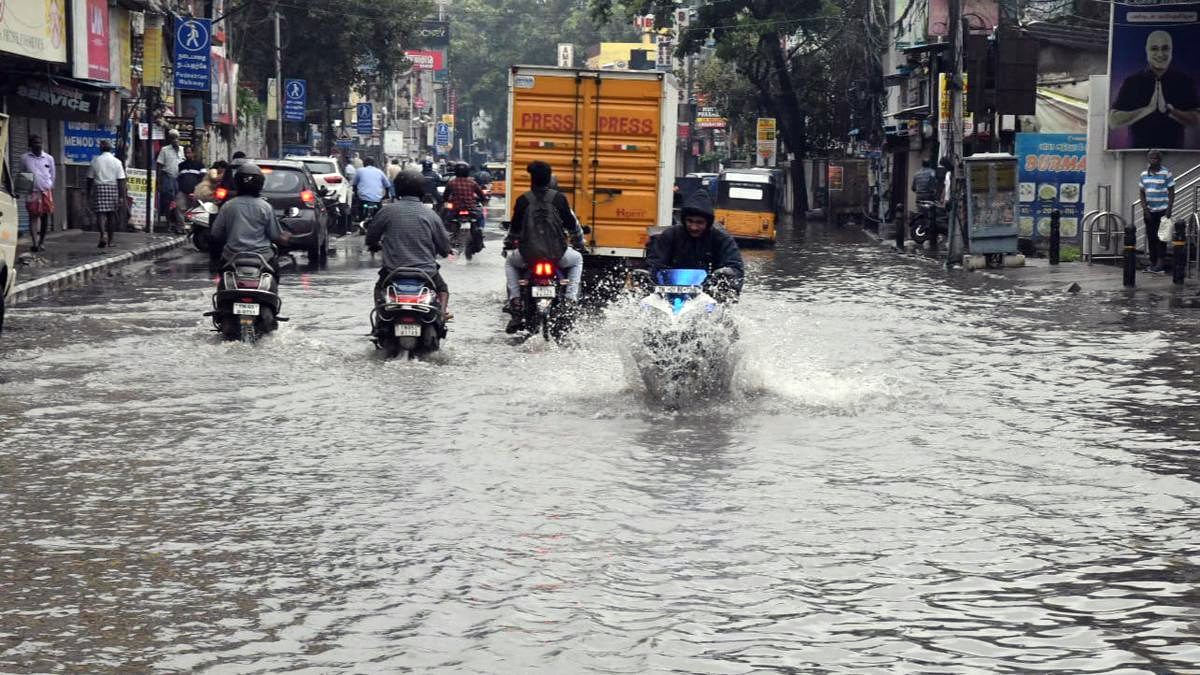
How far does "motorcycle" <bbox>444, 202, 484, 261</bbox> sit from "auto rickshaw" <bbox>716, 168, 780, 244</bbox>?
10554mm

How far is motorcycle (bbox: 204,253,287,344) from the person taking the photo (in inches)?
609

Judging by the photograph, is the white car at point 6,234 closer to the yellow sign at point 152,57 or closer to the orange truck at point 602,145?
the orange truck at point 602,145

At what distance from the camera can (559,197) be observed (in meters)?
16.5

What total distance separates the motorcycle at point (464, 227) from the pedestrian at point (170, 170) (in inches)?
369

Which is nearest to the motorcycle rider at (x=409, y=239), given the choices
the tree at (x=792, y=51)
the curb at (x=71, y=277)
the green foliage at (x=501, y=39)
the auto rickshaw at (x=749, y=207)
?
the curb at (x=71, y=277)

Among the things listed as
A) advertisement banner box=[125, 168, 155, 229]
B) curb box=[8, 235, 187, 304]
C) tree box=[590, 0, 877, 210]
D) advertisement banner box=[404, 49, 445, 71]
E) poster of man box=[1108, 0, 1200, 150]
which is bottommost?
curb box=[8, 235, 187, 304]

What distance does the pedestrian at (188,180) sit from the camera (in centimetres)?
3650

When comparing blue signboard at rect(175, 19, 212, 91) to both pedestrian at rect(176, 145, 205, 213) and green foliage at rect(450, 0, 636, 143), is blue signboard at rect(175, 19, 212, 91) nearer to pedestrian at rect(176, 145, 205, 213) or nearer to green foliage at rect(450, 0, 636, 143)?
pedestrian at rect(176, 145, 205, 213)

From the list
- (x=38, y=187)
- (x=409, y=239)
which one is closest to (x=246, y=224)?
(x=409, y=239)

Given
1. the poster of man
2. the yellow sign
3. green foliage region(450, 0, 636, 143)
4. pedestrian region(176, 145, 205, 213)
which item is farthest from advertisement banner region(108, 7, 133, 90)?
green foliage region(450, 0, 636, 143)

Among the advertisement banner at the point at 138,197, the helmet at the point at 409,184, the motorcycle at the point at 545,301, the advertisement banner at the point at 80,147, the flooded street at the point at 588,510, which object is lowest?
the flooded street at the point at 588,510

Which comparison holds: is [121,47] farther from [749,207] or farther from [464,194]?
[749,207]

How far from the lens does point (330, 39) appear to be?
67.6 m

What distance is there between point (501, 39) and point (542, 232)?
6039 inches
